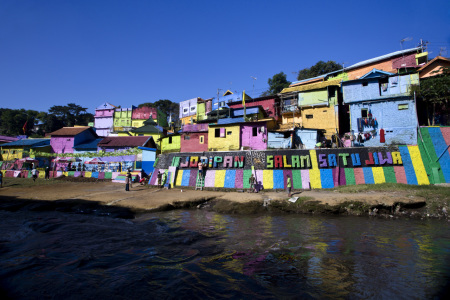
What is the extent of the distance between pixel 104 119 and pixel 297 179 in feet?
169

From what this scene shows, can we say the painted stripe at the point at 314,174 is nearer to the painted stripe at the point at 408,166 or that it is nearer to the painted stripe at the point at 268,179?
the painted stripe at the point at 268,179

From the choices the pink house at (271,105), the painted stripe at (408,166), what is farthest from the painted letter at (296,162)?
the pink house at (271,105)

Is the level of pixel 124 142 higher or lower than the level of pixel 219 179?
higher

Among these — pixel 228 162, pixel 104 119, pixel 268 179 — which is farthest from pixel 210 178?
pixel 104 119

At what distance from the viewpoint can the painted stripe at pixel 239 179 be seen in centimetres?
2155

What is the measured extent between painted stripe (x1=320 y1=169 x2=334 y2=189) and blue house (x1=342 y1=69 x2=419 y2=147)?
834 cm

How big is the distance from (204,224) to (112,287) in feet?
22.7

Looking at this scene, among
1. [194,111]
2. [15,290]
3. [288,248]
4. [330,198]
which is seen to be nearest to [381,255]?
[288,248]

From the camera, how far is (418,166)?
18609mm

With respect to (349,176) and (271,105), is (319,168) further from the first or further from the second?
(271,105)

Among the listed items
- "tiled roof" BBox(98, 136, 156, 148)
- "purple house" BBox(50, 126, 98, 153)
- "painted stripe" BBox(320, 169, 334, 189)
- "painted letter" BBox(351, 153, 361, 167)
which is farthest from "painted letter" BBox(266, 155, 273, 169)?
"purple house" BBox(50, 126, 98, 153)

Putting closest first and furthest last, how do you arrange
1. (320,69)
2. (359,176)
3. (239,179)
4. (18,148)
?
(359,176)
(239,179)
(18,148)
(320,69)

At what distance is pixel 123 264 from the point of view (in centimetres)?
648

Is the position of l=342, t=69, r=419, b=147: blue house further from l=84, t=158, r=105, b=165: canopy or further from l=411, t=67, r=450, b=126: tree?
l=84, t=158, r=105, b=165: canopy
